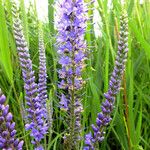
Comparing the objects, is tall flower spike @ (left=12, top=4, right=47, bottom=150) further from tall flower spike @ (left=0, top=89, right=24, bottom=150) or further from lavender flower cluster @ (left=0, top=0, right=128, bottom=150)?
tall flower spike @ (left=0, top=89, right=24, bottom=150)

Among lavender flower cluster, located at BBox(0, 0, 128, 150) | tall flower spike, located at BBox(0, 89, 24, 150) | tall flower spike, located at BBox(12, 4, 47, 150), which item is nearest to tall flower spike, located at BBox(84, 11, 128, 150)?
lavender flower cluster, located at BBox(0, 0, 128, 150)

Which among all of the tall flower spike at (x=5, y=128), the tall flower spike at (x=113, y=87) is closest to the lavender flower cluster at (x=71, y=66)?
the tall flower spike at (x=113, y=87)

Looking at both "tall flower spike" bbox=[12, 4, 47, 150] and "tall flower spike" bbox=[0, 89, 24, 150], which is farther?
"tall flower spike" bbox=[12, 4, 47, 150]

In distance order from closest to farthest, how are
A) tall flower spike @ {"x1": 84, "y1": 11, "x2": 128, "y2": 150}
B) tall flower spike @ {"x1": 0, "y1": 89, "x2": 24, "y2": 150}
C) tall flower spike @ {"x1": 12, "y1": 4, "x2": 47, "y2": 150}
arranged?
1. tall flower spike @ {"x1": 0, "y1": 89, "x2": 24, "y2": 150}
2. tall flower spike @ {"x1": 12, "y1": 4, "x2": 47, "y2": 150}
3. tall flower spike @ {"x1": 84, "y1": 11, "x2": 128, "y2": 150}

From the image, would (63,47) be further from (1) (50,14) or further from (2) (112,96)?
(1) (50,14)

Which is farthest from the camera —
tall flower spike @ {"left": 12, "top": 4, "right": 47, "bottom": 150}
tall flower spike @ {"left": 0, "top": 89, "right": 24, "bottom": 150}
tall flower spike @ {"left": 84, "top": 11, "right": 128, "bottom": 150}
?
tall flower spike @ {"left": 84, "top": 11, "right": 128, "bottom": 150}

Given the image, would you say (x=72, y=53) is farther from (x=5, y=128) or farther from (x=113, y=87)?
(x=5, y=128)

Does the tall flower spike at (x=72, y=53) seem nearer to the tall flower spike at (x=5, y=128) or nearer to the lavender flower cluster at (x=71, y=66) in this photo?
the lavender flower cluster at (x=71, y=66)

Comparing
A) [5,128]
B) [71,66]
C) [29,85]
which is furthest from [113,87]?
[5,128]

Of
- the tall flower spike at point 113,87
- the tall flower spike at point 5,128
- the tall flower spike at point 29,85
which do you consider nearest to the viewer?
the tall flower spike at point 5,128
